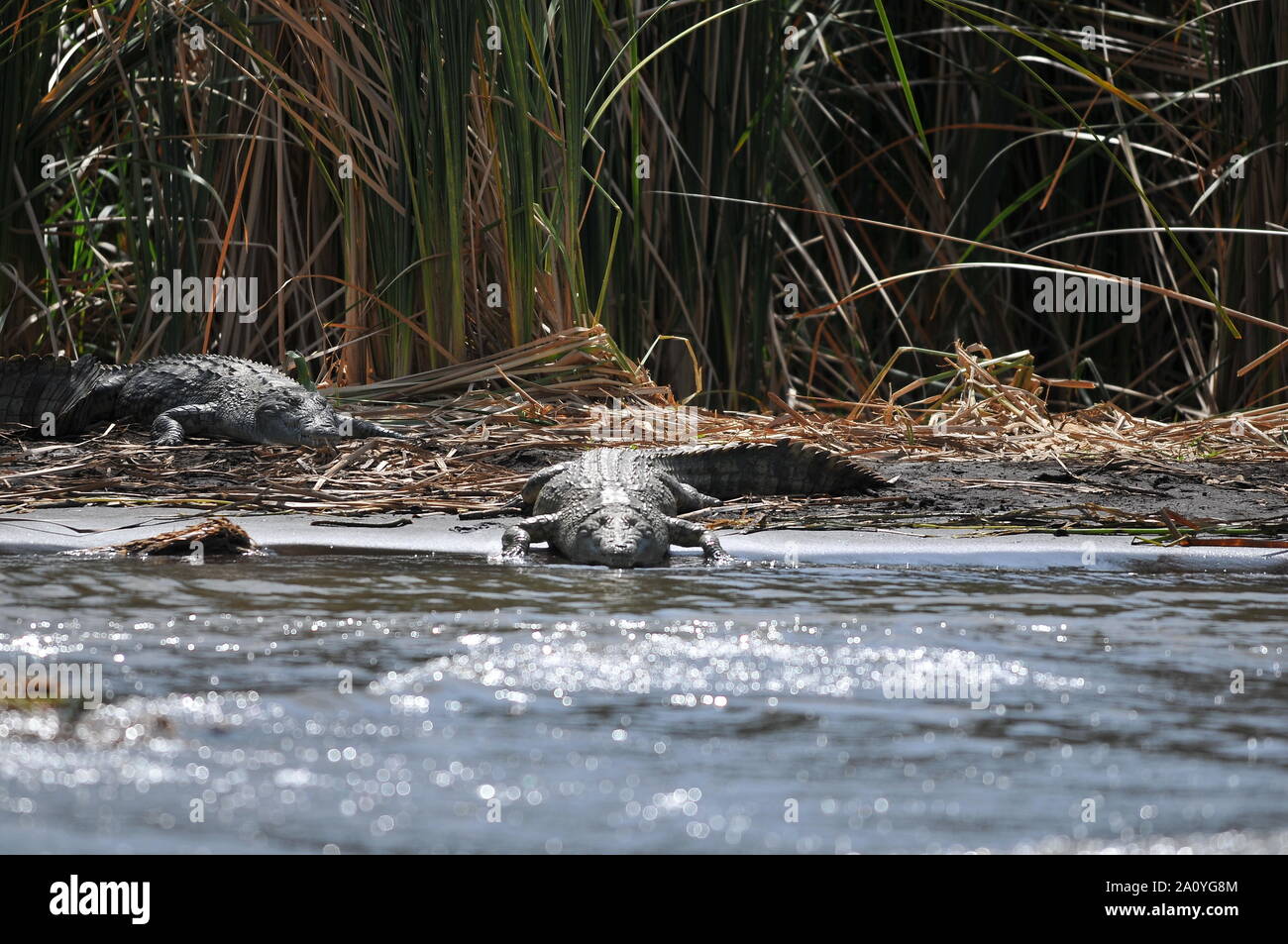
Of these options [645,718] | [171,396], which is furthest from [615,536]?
[171,396]

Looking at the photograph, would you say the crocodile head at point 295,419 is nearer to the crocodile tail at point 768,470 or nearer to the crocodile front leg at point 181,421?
the crocodile front leg at point 181,421

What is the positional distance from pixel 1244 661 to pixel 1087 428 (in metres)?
3.00

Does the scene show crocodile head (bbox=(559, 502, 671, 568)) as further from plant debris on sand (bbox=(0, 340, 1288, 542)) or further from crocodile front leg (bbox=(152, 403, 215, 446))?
crocodile front leg (bbox=(152, 403, 215, 446))

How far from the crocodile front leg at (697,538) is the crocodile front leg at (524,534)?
316 millimetres

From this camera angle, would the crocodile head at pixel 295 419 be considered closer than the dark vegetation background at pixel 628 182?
No

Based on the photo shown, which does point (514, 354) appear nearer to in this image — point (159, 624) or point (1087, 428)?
point (1087, 428)

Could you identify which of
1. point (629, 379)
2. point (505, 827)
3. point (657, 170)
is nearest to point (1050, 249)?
point (657, 170)

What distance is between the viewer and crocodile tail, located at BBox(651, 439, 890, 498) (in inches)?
178

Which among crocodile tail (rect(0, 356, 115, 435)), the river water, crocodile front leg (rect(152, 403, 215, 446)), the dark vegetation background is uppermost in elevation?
the dark vegetation background

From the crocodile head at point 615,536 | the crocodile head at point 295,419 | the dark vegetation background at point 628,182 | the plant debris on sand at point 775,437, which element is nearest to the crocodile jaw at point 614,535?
the crocodile head at point 615,536

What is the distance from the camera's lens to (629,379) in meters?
5.81

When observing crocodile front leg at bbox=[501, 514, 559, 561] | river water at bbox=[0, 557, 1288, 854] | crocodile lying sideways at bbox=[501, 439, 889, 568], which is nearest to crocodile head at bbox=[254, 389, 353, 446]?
crocodile lying sideways at bbox=[501, 439, 889, 568]

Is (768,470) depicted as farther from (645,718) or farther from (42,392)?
(42,392)

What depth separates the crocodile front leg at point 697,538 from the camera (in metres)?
3.86
